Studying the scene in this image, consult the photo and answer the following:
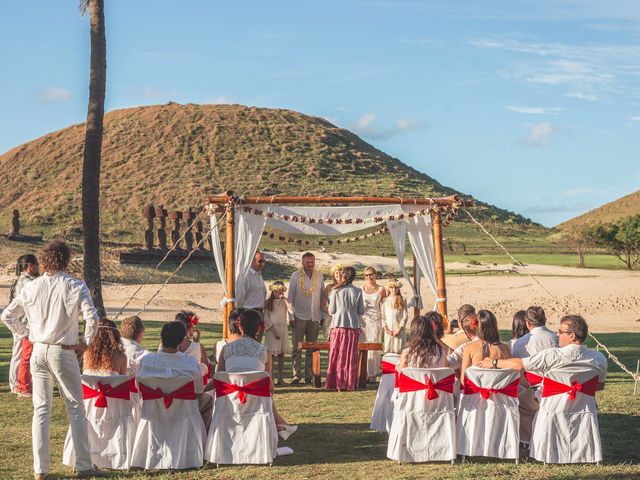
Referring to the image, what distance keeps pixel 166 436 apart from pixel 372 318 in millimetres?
6949

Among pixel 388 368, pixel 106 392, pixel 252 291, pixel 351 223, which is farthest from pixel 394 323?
pixel 106 392

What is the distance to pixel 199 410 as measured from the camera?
28.7 feet

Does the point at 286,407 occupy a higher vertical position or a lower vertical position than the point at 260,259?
lower

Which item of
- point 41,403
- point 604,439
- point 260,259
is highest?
point 260,259

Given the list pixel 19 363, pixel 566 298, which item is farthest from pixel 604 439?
pixel 566 298

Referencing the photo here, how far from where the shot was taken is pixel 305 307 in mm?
14242

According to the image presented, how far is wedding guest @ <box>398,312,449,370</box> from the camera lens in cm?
841

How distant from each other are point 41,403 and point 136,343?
1302 mm

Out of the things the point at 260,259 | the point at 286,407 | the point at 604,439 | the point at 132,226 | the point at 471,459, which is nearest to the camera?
the point at 471,459

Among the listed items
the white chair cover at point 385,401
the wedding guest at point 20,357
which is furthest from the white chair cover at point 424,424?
the wedding guest at point 20,357

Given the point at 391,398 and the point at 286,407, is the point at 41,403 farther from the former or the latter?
the point at 286,407

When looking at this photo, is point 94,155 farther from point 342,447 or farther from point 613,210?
point 613,210

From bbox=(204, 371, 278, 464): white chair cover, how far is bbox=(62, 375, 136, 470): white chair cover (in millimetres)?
715

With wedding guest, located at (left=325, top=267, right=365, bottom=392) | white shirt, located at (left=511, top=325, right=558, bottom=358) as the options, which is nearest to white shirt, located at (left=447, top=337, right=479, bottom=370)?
white shirt, located at (left=511, top=325, right=558, bottom=358)
